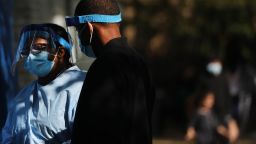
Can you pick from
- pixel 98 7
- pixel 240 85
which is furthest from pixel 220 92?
pixel 98 7

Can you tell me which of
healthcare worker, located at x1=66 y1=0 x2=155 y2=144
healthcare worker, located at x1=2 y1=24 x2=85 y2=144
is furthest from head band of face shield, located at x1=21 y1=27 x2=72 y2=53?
healthcare worker, located at x1=66 y1=0 x2=155 y2=144

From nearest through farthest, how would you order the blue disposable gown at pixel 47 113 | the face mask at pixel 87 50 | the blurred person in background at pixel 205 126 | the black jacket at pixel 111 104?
1. the black jacket at pixel 111 104
2. the face mask at pixel 87 50
3. the blue disposable gown at pixel 47 113
4. the blurred person in background at pixel 205 126

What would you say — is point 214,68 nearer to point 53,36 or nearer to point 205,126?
point 205,126

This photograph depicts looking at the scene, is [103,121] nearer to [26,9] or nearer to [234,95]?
[26,9]

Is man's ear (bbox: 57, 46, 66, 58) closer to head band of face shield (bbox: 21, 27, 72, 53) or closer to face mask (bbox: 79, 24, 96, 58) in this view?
head band of face shield (bbox: 21, 27, 72, 53)

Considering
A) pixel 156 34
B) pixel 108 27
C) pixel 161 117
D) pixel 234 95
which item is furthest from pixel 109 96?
pixel 156 34

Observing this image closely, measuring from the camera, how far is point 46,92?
4.61 metres

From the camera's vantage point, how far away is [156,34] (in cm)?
2389

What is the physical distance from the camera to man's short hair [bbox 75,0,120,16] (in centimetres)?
417

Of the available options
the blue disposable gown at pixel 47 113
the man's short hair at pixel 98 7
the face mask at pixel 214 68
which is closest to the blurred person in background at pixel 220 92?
the face mask at pixel 214 68

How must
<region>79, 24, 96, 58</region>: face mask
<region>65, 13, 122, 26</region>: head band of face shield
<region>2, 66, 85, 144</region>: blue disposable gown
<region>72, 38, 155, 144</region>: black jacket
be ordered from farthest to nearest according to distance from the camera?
<region>2, 66, 85, 144</region>: blue disposable gown → <region>79, 24, 96, 58</region>: face mask → <region>65, 13, 122, 26</region>: head band of face shield → <region>72, 38, 155, 144</region>: black jacket

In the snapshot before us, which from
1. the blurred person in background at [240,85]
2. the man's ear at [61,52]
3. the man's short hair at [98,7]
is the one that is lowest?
the blurred person in background at [240,85]

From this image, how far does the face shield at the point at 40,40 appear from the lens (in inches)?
186

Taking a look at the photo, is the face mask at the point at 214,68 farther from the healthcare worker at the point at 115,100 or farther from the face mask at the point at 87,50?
the healthcare worker at the point at 115,100
